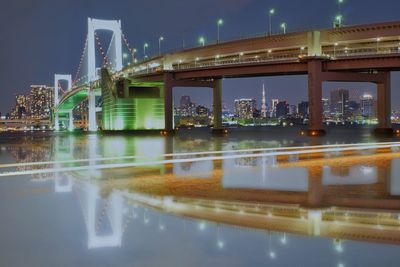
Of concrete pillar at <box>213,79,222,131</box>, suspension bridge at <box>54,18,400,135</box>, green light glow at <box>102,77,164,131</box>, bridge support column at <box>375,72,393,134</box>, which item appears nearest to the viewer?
suspension bridge at <box>54,18,400,135</box>

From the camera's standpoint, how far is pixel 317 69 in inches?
2045

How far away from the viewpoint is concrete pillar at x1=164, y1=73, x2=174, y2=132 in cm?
6906

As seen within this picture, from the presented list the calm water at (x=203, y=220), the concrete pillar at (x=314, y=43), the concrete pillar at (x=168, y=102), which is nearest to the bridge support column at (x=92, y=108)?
the concrete pillar at (x=168, y=102)

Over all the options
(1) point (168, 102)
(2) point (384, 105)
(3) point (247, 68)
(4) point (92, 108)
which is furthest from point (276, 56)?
(4) point (92, 108)

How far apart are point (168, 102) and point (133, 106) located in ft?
29.1

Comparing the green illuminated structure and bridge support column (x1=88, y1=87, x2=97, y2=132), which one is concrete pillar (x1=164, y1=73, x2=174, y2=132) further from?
bridge support column (x1=88, y1=87, x2=97, y2=132)

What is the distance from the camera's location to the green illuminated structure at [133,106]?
76938mm

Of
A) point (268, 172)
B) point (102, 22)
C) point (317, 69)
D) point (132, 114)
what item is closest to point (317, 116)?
point (317, 69)

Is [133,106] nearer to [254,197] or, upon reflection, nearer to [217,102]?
[217,102]

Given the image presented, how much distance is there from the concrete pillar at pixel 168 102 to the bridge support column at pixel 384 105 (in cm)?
2910

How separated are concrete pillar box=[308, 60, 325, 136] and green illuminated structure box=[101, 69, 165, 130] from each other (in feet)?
100

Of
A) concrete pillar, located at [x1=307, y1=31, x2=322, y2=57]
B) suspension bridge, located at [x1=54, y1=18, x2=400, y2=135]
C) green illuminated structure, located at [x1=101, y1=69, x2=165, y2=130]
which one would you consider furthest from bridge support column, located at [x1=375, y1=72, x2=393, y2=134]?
green illuminated structure, located at [x1=101, y1=69, x2=165, y2=130]

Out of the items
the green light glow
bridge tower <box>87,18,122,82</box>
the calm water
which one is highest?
bridge tower <box>87,18,122,82</box>

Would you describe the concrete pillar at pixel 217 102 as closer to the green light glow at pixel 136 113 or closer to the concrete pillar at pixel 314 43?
the green light glow at pixel 136 113
